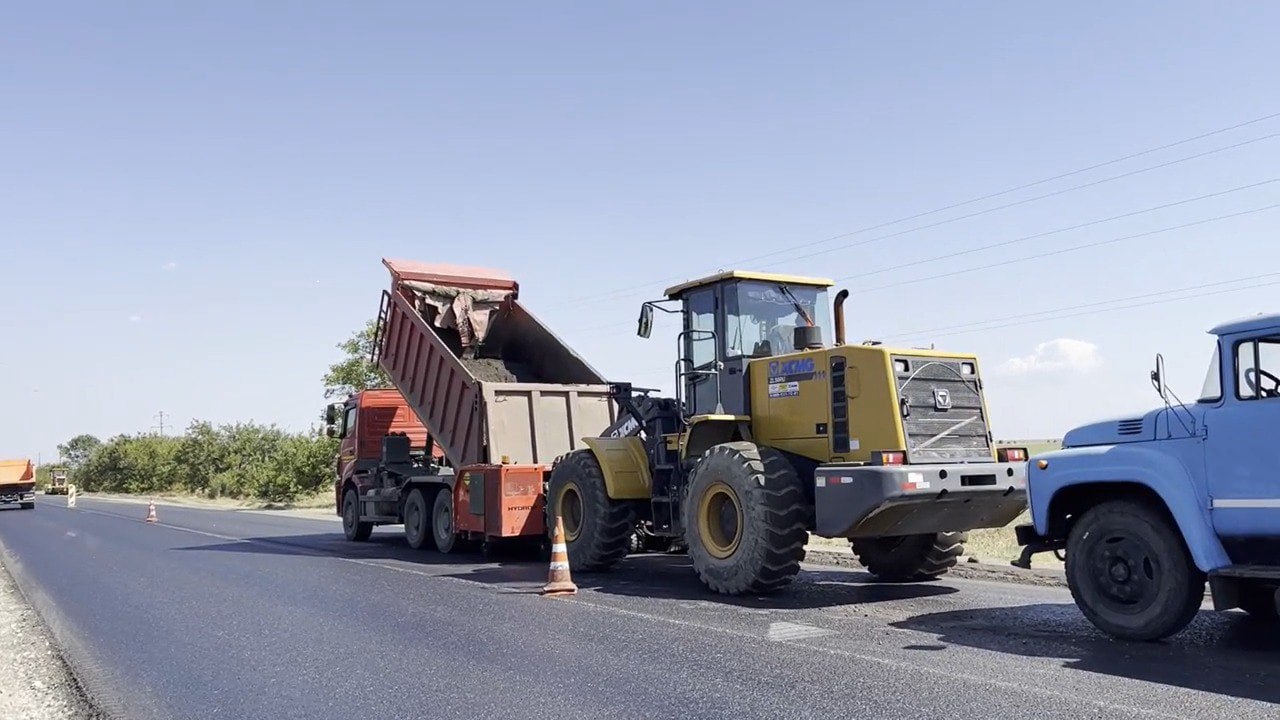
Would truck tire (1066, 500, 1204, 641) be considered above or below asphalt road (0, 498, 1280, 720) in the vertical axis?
above

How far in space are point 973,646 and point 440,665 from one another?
3622 mm

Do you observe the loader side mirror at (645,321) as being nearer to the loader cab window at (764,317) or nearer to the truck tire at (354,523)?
the loader cab window at (764,317)

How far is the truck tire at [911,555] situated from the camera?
33.5 feet

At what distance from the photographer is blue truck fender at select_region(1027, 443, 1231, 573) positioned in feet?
21.3

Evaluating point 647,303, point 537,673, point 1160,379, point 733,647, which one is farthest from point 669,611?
point 1160,379

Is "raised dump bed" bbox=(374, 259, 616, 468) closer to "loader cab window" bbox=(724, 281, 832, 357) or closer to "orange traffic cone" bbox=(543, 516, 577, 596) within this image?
"orange traffic cone" bbox=(543, 516, 577, 596)

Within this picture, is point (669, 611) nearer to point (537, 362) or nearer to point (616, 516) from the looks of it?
point (616, 516)

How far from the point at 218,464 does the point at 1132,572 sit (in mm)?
65551

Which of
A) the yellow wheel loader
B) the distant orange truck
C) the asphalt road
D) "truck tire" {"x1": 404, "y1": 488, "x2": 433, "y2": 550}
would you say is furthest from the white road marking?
the distant orange truck

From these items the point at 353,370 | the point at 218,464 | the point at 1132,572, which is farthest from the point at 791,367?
the point at 218,464

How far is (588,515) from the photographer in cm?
1152

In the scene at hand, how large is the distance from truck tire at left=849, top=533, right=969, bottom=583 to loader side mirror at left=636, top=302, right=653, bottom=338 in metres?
3.09

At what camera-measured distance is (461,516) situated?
14172mm

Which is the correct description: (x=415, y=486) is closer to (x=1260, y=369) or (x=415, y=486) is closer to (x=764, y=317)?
(x=764, y=317)
